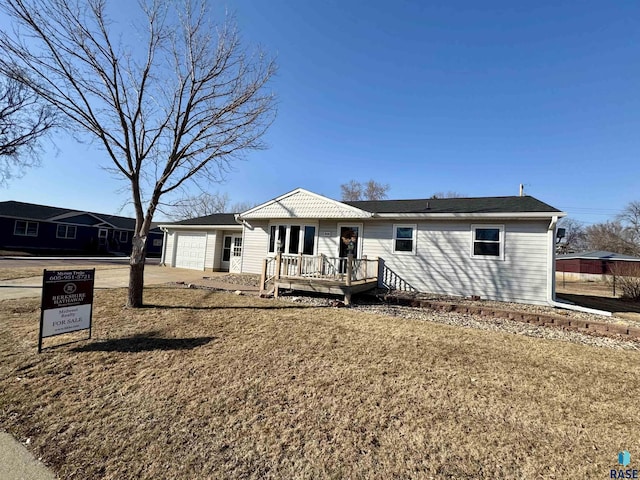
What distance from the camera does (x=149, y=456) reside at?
2.50m

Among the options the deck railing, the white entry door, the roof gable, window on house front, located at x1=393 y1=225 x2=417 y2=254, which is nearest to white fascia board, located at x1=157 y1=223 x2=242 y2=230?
the white entry door

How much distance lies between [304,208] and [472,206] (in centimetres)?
666

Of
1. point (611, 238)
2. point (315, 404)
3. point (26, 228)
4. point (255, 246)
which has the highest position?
point (611, 238)

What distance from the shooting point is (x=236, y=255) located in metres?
16.4

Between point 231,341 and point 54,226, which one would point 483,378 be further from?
point 54,226

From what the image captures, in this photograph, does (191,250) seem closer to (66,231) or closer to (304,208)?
(304,208)

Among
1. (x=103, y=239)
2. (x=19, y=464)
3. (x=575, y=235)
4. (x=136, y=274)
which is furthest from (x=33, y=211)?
(x=575, y=235)

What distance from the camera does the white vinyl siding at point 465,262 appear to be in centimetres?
941

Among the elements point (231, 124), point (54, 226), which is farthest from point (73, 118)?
point (54, 226)

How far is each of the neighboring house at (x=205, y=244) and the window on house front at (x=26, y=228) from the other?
1512cm

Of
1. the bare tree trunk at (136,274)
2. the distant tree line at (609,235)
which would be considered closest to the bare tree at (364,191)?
the distant tree line at (609,235)

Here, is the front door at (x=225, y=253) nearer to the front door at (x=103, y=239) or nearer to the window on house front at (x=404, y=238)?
the window on house front at (x=404, y=238)

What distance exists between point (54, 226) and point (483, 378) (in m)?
Answer: 34.0

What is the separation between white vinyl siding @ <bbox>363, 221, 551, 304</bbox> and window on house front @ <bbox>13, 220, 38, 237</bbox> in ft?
96.0
